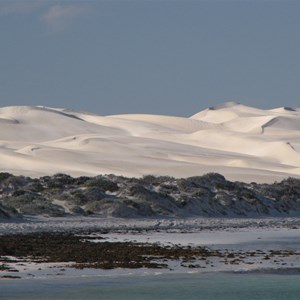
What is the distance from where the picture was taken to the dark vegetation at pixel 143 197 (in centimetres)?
3391

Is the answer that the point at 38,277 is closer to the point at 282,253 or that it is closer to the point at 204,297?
the point at 204,297

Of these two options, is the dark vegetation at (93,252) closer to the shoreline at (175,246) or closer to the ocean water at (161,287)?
the shoreline at (175,246)

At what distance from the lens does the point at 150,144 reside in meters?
78.1

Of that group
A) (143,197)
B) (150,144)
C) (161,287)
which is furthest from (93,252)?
(150,144)

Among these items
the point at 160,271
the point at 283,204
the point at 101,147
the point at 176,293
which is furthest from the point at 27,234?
the point at 101,147

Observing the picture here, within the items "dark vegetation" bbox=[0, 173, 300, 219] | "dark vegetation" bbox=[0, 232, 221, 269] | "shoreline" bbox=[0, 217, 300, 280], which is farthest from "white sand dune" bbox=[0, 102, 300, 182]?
"dark vegetation" bbox=[0, 232, 221, 269]

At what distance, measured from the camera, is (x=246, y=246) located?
25328mm

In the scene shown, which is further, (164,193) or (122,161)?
(122,161)

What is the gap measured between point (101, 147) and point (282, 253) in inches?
1916

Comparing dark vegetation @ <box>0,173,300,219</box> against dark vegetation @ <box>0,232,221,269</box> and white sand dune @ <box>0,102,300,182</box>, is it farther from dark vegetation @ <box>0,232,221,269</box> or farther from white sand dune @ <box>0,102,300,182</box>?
white sand dune @ <box>0,102,300,182</box>

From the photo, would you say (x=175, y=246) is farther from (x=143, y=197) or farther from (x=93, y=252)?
(x=143, y=197)

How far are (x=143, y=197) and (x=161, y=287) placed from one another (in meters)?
19.0

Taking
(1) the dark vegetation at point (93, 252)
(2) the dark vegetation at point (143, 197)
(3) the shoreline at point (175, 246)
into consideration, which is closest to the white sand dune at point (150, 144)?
(2) the dark vegetation at point (143, 197)

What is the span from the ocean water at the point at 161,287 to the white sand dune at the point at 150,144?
111 feet
